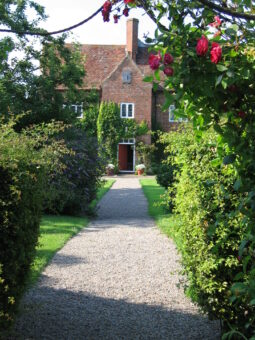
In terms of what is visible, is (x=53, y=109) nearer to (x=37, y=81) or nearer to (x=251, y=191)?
(x=37, y=81)

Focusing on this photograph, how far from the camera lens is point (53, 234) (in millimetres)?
10320

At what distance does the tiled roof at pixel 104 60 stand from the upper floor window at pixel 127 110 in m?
2.83

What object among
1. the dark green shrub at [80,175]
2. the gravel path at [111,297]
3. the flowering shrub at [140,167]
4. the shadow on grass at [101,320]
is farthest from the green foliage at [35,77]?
the flowering shrub at [140,167]

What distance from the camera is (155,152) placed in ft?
111

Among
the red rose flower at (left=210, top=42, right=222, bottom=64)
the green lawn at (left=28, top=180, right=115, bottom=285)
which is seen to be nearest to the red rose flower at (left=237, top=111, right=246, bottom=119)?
the red rose flower at (left=210, top=42, right=222, bottom=64)

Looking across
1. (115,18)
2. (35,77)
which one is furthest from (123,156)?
(115,18)

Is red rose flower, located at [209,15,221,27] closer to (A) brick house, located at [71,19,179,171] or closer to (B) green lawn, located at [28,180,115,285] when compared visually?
(B) green lawn, located at [28,180,115,285]

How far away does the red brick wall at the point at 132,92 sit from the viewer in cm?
3384

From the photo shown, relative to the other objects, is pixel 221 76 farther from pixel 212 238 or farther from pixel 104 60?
pixel 104 60

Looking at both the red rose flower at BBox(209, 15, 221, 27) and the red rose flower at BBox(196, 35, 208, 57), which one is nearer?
the red rose flower at BBox(196, 35, 208, 57)

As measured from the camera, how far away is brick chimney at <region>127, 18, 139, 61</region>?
3572 centimetres

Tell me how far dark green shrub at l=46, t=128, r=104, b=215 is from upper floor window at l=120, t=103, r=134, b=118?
20.2 m

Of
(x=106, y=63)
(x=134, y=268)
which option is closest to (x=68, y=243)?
(x=134, y=268)

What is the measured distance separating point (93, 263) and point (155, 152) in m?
26.2
